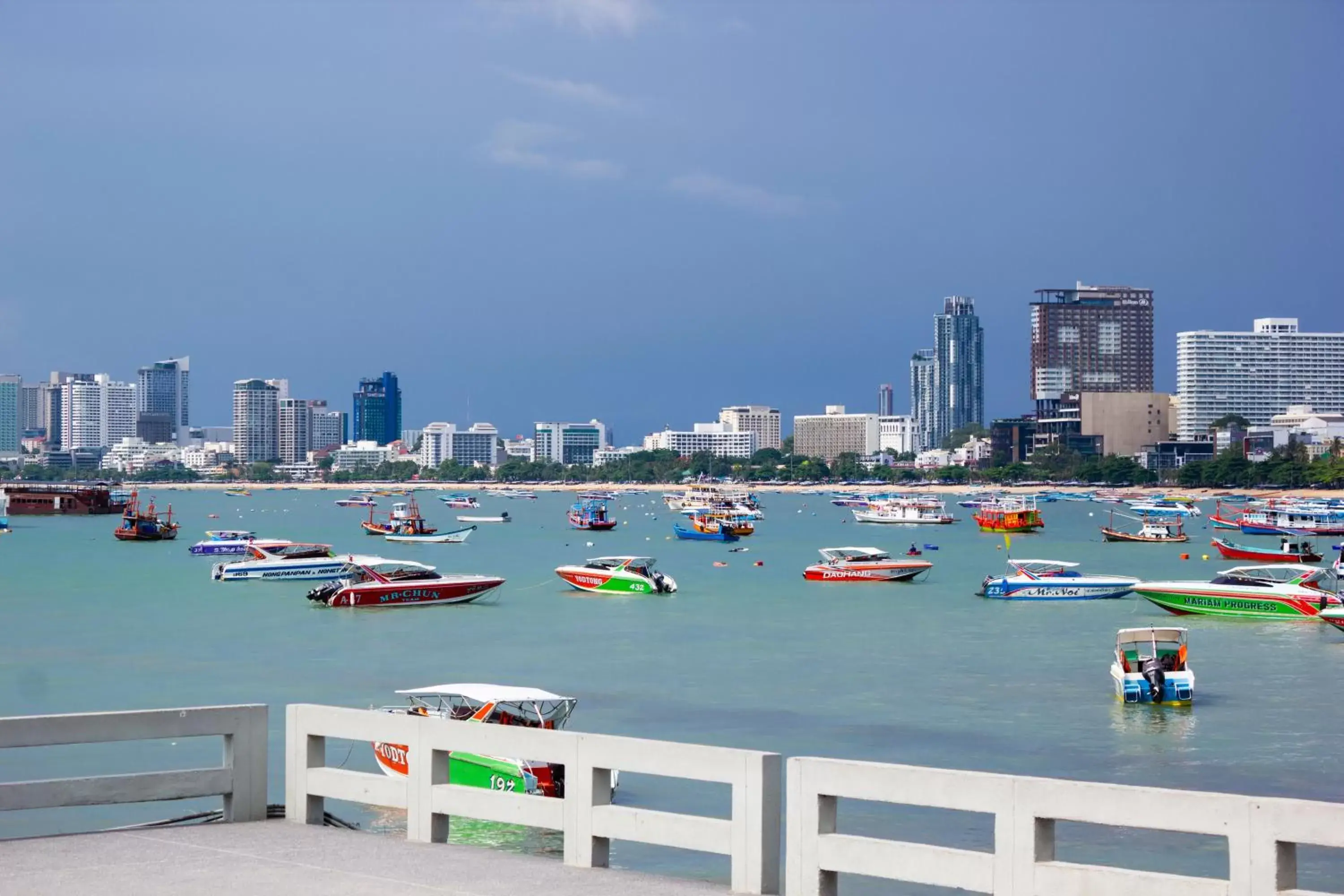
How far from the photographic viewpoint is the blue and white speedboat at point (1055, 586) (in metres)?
60.4

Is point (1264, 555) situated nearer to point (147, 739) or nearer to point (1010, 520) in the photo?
point (1010, 520)

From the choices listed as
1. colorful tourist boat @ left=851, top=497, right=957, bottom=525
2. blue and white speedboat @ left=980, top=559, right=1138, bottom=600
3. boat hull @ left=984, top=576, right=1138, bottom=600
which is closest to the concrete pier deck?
blue and white speedboat @ left=980, top=559, right=1138, bottom=600

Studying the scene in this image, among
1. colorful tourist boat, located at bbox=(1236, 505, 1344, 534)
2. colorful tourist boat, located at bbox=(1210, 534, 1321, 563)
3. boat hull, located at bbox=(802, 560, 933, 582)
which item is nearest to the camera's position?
boat hull, located at bbox=(802, 560, 933, 582)

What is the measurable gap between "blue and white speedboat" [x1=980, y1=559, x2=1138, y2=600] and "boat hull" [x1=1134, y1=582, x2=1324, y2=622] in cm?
A: 501

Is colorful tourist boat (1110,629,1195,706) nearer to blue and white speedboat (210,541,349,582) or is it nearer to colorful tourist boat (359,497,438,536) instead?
blue and white speedboat (210,541,349,582)

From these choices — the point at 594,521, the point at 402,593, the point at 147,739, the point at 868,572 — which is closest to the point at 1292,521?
the point at 594,521

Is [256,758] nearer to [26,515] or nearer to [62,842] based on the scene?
[62,842]

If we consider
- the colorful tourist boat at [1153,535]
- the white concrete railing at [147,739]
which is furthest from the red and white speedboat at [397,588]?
the colorful tourist boat at [1153,535]

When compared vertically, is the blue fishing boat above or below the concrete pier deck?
below

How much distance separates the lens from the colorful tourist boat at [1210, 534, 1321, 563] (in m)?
84.5

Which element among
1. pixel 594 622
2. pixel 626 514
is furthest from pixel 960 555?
pixel 626 514

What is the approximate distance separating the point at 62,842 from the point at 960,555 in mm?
93521

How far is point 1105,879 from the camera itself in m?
7.96

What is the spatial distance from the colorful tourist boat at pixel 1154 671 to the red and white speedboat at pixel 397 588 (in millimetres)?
29729
